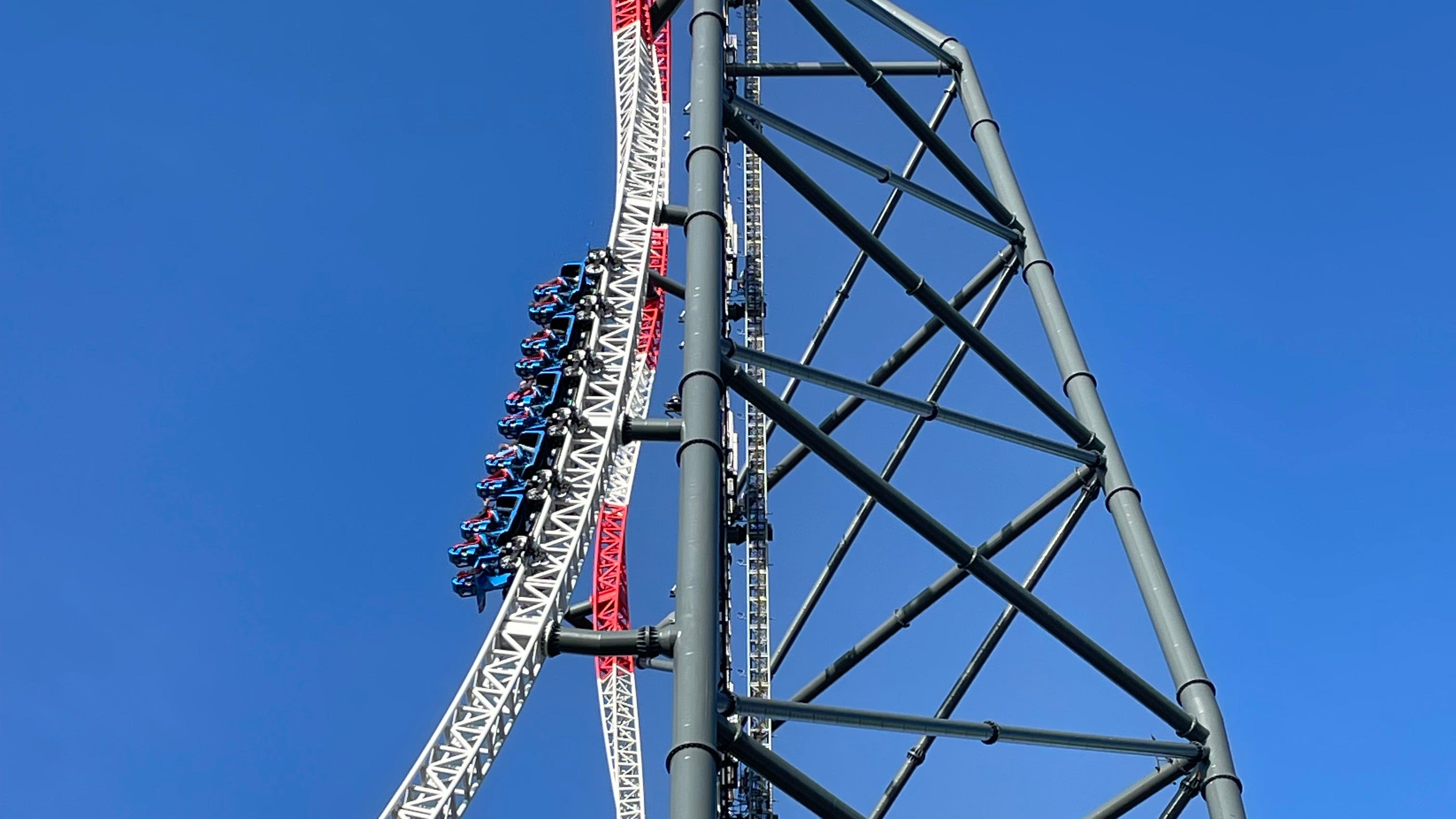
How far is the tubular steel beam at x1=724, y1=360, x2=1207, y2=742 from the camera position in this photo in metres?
10.9

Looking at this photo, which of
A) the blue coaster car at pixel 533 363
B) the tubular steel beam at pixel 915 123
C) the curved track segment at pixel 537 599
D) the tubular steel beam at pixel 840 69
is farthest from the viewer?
the blue coaster car at pixel 533 363

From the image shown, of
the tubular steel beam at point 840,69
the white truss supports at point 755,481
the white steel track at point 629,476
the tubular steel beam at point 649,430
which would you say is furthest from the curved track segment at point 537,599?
the tubular steel beam at point 649,430

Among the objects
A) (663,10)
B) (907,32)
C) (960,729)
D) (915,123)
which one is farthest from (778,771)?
(663,10)

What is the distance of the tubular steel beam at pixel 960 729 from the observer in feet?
31.5

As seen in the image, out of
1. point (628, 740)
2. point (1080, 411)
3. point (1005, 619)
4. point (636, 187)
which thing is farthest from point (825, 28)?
point (628, 740)

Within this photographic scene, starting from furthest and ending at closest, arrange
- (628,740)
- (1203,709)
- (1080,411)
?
(628,740) → (1080,411) → (1203,709)

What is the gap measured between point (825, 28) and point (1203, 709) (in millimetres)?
8222

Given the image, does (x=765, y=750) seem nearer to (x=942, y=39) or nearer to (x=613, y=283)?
(x=942, y=39)

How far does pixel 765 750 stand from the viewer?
9289 millimetres

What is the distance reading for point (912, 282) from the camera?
1409 centimetres

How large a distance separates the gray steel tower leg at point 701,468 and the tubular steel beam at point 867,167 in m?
1.35

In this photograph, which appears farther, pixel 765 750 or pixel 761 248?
pixel 761 248

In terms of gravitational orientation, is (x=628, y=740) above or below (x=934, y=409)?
above

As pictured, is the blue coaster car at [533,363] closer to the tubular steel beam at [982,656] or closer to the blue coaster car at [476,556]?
the blue coaster car at [476,556]
